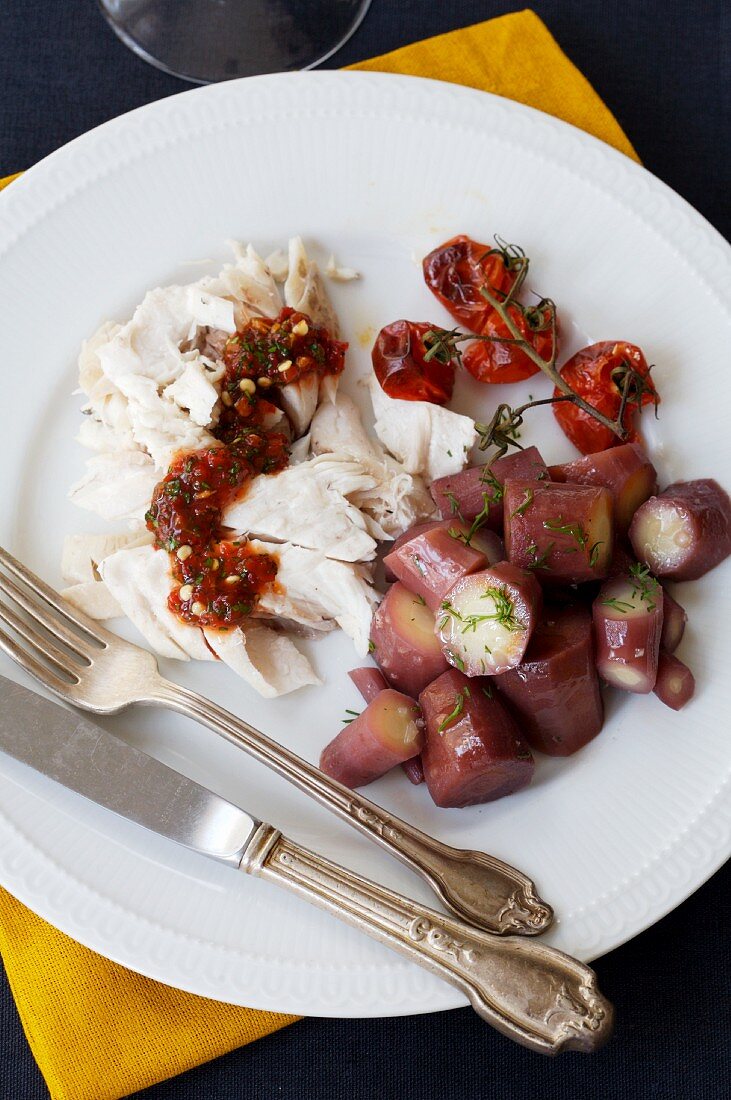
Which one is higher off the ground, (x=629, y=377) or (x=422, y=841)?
(x=629, y=377)

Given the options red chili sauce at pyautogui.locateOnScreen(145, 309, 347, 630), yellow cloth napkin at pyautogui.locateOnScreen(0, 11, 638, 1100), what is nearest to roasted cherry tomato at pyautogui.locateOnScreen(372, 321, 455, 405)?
red chili sauce at pyautogui.locateOnScreen(145, 309, 347, 630)

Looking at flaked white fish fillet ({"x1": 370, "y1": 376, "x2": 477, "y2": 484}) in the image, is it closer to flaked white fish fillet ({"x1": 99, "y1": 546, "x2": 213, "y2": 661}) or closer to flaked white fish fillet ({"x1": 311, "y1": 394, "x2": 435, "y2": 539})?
flaked white fish fillet ({"x1": 311, "y1": 394, "x2": 435, "y2": 539})

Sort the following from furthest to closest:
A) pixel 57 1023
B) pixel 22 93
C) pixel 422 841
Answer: pixel 22 93
pixel 57 1023
pixel 422 841

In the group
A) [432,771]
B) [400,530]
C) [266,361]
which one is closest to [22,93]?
[266,361]

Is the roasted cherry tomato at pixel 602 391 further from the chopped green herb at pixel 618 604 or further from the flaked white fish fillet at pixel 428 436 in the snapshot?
the chopped green herb at pixel 618 604

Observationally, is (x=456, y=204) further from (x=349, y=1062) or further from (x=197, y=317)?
(x=349, y=1062)

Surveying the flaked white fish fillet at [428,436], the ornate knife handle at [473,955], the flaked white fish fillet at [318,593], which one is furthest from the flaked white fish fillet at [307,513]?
the ornate knife handle at [473,955]

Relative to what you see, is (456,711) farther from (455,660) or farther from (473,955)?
(473,955)
